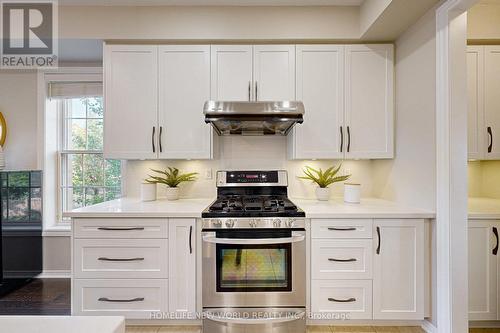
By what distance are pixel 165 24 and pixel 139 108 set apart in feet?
2.58

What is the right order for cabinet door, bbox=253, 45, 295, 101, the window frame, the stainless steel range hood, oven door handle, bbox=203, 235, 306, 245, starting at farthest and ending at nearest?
the window frame → cabinet door, bbox=253, 45, 295, 101 → the stainless steel range hood → oven door handle, bbox=203, 235, 306, 245

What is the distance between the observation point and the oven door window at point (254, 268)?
2.27m

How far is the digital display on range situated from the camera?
2951 millimetres

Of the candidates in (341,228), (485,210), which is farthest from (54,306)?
(485,210)

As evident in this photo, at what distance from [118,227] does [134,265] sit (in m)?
0.31

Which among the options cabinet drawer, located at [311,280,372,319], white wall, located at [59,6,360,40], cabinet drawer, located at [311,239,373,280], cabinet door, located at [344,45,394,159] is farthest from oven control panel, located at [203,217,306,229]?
white wall, located at [59,6,360,40]

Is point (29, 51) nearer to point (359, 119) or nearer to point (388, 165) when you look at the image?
point (359, 119)

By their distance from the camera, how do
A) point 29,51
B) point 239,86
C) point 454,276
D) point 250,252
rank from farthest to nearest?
1. point 29,51
2. point 239,86
3. point 250,252
4. point 454,276

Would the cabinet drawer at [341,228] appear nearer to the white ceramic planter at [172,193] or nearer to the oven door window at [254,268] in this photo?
the oven door window at [254,268]

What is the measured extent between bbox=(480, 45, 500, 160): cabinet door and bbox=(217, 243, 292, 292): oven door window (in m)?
1.97

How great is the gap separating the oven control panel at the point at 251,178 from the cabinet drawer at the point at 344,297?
100 centimetres

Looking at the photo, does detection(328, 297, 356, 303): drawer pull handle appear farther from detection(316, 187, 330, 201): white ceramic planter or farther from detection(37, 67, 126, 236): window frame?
detection(37, 67, 126, 236): window frame

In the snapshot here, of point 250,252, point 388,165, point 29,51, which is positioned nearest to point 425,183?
point 388,165

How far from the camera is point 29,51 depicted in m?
3.12
